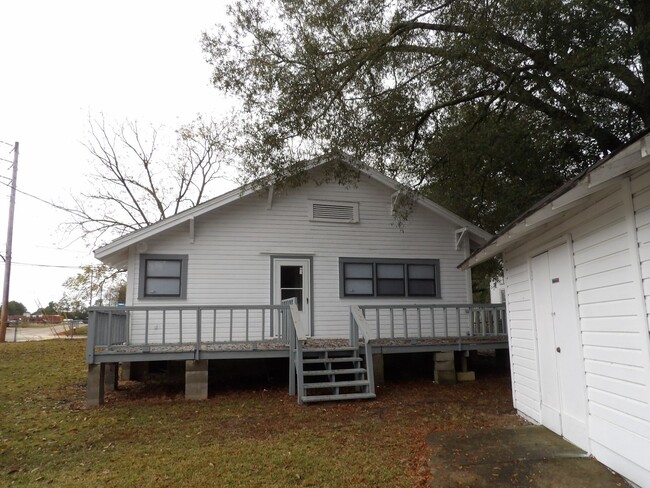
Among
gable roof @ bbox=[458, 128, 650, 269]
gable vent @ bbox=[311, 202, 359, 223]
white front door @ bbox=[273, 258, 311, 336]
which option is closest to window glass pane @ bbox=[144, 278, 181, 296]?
white front door @ bbox=[273, 258, 311, 336]

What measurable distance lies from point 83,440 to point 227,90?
693 centimetres

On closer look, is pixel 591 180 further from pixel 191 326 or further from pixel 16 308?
pixel 16 308

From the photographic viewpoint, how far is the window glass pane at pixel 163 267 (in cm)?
1040

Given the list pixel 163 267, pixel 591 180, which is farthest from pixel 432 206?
pixel 591 180

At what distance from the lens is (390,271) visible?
11.9m

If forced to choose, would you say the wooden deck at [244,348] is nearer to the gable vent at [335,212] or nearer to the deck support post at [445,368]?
the deck support post at [445,368]

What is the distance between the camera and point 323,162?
11.2 m

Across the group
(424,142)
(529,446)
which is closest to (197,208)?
(424,142)

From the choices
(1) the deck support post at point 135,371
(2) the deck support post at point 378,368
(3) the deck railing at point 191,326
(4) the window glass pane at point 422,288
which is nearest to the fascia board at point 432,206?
(4) the window glass pane at point 422,288

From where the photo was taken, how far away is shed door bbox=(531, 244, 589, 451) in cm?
479

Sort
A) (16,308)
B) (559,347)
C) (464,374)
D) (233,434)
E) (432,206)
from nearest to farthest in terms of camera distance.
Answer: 1. (559,347)
2. (233,434)
3. (464,374)
4. (432,206)
5. (16,308)

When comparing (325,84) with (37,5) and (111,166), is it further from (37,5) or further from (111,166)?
(111,166)

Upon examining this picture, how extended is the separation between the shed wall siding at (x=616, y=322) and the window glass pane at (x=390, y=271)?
7050 millimetres

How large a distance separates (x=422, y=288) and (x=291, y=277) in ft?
11.6
